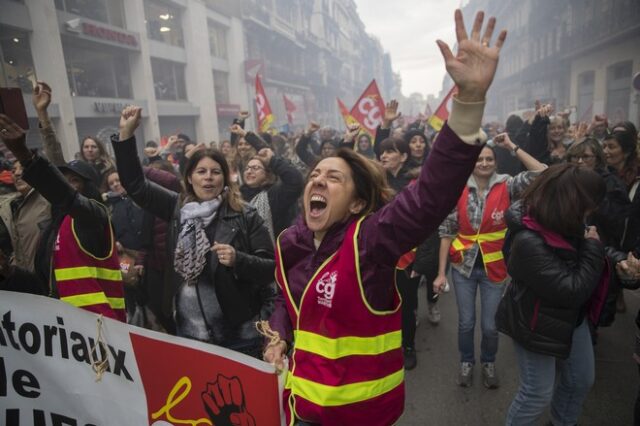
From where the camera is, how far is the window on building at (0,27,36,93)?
35.0ft

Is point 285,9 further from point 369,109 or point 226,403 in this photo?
point 226,403

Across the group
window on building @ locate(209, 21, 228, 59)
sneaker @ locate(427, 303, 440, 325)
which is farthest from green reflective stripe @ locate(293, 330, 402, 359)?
window on building @ locate(209, 21, 228, 59)

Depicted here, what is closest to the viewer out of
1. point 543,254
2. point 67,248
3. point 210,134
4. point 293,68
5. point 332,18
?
point 543,254

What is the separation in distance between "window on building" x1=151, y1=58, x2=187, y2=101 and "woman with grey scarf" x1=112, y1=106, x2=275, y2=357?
18094mm

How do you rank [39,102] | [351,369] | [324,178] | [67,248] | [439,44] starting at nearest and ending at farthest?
[439,44] < [351,369] < [324,178] < [67,248] < [39,102]

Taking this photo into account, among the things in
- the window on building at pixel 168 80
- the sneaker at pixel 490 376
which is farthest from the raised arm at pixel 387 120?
the window on building at pixel 168 80

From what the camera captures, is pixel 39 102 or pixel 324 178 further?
pixel 39 102

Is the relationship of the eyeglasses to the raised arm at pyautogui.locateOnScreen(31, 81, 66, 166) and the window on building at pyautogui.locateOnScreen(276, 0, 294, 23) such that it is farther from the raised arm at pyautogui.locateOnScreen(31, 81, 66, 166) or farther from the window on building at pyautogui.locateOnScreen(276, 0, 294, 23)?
the window on building at pyautogui.locateOnScreen(276, 0, 294, 23)

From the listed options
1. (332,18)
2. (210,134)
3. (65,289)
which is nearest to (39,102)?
(65,289)

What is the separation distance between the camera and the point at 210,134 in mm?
21672

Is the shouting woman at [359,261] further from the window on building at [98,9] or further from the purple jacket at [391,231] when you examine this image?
the window on building at [98,9]

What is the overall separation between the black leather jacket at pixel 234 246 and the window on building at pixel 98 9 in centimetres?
1395

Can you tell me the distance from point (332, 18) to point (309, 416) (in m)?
54.0

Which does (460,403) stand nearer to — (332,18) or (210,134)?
(210,134)
